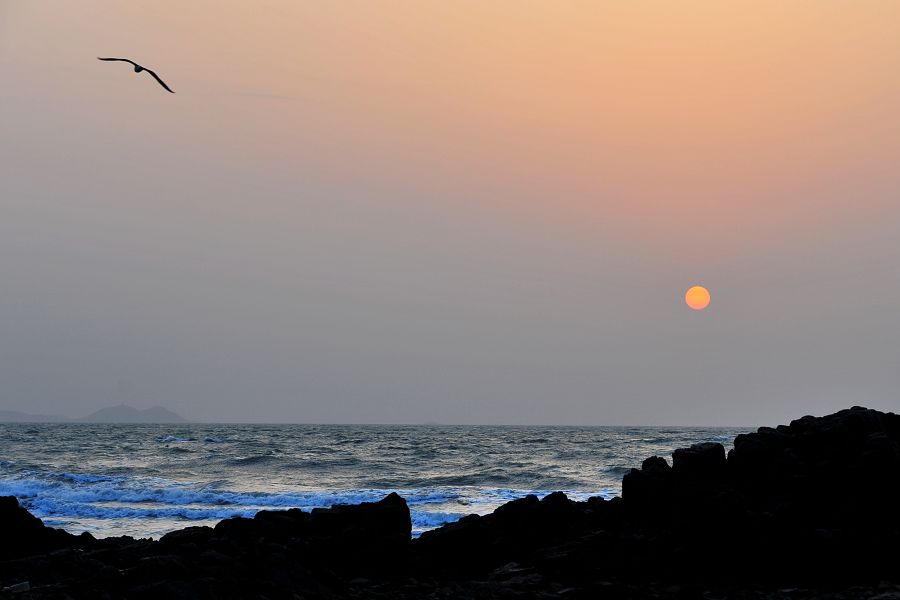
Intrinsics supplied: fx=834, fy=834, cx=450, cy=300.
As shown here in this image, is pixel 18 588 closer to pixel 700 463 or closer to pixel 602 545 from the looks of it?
pixel 602 545

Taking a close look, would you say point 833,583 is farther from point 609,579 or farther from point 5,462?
point 5,462

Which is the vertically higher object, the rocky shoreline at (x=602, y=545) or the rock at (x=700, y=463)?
the rock at (x=700, y=463)

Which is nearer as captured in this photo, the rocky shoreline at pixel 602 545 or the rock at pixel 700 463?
the rocky shoreline at pixel 602 545

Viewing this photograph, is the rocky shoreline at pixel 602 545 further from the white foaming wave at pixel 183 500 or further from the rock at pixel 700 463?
the white foaming wave at pixel 183 500

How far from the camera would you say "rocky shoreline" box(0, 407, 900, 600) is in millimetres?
12719

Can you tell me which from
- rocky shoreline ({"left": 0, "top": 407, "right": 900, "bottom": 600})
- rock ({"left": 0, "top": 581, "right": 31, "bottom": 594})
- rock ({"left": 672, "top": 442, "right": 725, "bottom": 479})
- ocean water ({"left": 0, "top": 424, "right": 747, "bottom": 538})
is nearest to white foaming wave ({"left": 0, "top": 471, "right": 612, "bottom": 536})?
ocean water ({"left": 0, "top": 424, "right": 747, "bottom": 538})

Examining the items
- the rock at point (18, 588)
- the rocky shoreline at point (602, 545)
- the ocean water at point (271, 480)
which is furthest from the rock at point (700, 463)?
the rock at point (18, 588)

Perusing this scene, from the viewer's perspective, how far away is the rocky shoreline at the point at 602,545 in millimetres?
12719

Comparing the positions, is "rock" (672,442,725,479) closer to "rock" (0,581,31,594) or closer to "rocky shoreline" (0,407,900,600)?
"rocky shoreline" (0,407,900,600)

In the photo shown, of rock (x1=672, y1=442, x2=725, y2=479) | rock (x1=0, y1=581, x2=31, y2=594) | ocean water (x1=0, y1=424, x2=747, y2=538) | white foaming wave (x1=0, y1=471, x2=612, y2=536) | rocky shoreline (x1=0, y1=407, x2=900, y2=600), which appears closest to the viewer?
rock (x1=0, y1=581, x2=31, y2=594)

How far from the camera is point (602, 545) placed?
610 inches

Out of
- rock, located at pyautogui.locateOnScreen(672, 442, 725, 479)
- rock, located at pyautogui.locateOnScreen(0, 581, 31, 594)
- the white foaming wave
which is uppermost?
rock, located at pyautogui.locateOnScreen(672, 442, 725, 479)

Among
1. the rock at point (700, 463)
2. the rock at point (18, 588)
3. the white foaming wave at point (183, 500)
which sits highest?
the rock at point (700, 463)

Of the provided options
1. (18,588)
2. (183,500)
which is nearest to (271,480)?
(183,500)
